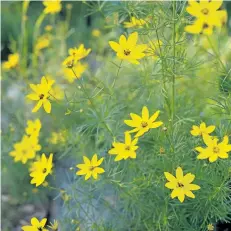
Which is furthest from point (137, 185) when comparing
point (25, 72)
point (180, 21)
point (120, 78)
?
point (25, 72)

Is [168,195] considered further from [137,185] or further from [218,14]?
[218,14]

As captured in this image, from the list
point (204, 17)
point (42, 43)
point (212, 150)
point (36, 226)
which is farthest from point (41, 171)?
point (42, 43)

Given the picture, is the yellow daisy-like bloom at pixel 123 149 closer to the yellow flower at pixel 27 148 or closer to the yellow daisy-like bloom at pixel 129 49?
the yellow daisy-like bloom at pixel 129 49

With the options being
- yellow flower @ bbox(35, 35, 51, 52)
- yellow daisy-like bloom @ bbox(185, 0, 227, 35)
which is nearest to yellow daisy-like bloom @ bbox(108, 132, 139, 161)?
yellow daisy-like bloom @ bbox(185, 0, 227, 35)

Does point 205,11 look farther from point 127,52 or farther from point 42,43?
point 42,43

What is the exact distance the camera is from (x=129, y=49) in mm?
1296

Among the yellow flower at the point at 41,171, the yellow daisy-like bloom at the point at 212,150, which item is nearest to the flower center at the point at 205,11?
the yellow daisy-like bloom at the point at 212,150

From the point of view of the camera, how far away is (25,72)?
2.33 m

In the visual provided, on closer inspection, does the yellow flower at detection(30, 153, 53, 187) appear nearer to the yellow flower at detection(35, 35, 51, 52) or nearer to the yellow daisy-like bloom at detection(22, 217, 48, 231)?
the yellow daisy-like bloom at detection(22, 217, 48, 231)

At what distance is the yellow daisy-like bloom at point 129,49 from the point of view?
1.28m

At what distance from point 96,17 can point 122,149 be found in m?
1.88

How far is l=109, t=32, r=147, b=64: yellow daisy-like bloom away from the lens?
1283 mm

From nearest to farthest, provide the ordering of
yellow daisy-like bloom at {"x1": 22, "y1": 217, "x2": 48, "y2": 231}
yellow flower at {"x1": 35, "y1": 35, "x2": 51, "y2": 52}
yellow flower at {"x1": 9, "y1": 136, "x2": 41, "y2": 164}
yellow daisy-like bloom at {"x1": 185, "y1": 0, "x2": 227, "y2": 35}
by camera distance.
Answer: yellow daisy-like bloom at {"x1": 185, "y1": 0, "x2": 227, "y2": 35} → yellow daisy-like bloom at {"x1": 22, "y1": 217, "x2": 48, "y2": 231} → yellow flower at {"x1": 9, "y1": 136, "x2": 41, "y2": 164} → yellow flower at {"x1": 35, "y1": 35, "x2": 51, "y2": 52}

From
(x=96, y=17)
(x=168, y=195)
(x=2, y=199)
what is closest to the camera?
(x=168, y=195)
